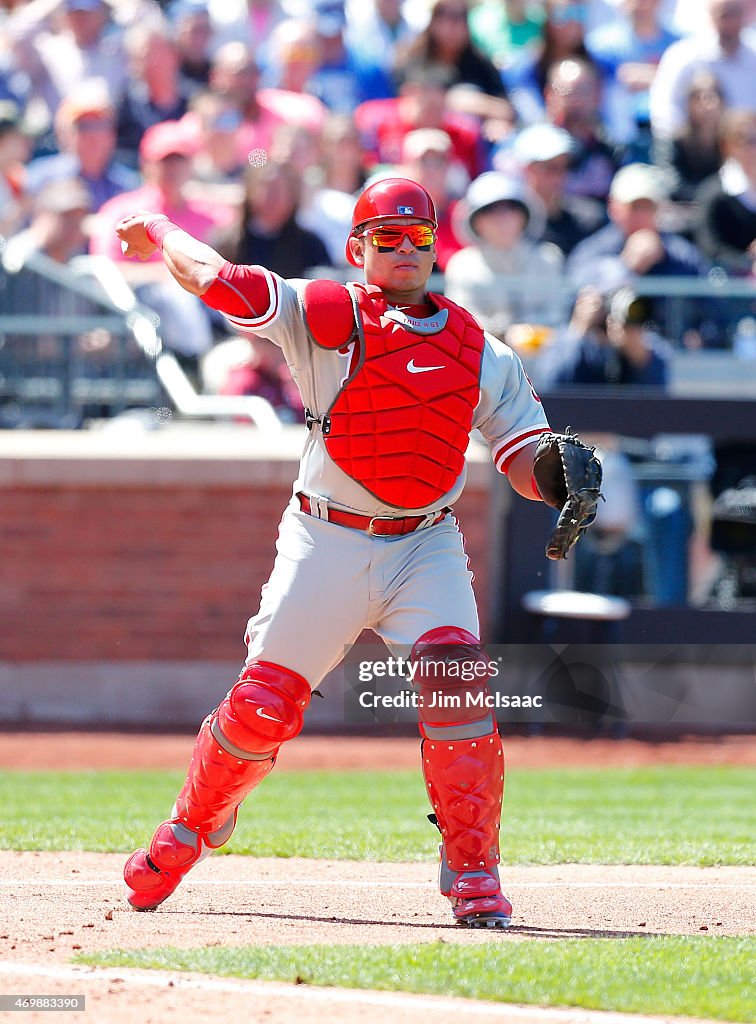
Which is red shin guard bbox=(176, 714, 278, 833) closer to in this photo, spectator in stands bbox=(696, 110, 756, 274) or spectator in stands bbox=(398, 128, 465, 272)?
spectator in stands bbox=(398, 128, 465, 272)

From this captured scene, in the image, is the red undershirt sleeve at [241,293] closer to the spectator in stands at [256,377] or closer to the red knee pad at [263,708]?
the red knee pad at [263,708]

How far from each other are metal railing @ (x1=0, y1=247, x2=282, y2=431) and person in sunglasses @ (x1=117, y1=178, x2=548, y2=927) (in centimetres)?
620

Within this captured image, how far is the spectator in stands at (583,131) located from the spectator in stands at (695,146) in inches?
16.0

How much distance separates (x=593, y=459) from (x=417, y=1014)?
1.85 meters

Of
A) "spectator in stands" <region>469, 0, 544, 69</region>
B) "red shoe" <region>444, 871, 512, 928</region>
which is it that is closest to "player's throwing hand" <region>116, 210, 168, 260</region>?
"red shoe" <region>444, 871, 512, 928</region>

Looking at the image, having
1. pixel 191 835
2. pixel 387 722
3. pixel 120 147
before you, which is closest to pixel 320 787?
pixel 387 722

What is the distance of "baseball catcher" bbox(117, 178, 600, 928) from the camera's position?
4684 millimetres

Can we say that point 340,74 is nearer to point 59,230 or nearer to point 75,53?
point 75,53

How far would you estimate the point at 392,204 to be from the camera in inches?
188

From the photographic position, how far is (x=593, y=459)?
478 centimetres

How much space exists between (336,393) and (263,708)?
0.93 metres

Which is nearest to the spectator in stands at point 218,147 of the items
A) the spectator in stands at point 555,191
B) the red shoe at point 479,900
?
the spectator in stands at point 555,191

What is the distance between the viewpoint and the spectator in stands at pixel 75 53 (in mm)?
13633

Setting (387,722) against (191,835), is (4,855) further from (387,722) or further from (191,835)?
(387,722)
